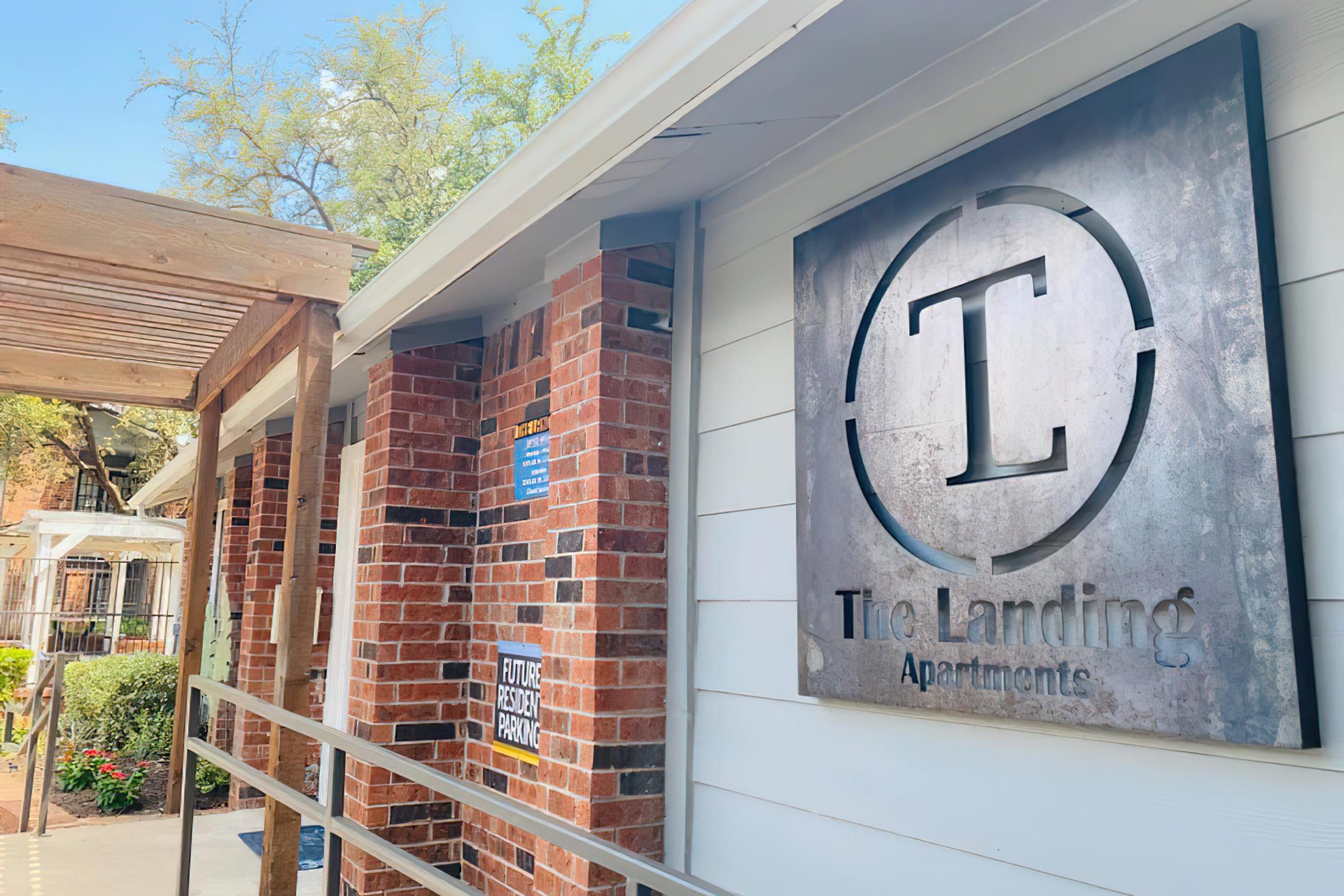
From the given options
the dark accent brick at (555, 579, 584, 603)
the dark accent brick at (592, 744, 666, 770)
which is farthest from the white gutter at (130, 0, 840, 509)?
the dark accent brick at (592, 744, 666, 770)

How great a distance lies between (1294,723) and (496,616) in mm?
2898

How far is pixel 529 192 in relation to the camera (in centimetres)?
252

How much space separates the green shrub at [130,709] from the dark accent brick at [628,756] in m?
5.91

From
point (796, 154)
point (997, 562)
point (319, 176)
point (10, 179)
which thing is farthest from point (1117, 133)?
point (319, 176)

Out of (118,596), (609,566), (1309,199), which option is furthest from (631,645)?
(118,596)

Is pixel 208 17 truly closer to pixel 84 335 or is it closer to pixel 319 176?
pixel 319 176

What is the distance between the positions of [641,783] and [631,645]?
0.36m

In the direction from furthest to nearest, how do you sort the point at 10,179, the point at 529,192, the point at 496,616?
1. the point at 496,616
2. the point at 10,179
3. the point at 529,192

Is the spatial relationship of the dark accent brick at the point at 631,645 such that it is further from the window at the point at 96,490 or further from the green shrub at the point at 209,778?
the window at the point at 96,490

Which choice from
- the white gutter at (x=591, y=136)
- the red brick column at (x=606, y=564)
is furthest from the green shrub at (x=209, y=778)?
the red brick column at (x=606, y=564)

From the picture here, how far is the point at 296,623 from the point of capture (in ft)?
10.5

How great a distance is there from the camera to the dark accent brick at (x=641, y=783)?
2.54 m

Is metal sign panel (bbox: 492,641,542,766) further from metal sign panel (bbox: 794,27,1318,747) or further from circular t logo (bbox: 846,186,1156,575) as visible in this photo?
circular t logo (bbox: 846,186,1156,575)

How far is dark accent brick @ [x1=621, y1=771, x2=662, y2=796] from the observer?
2.54 m
